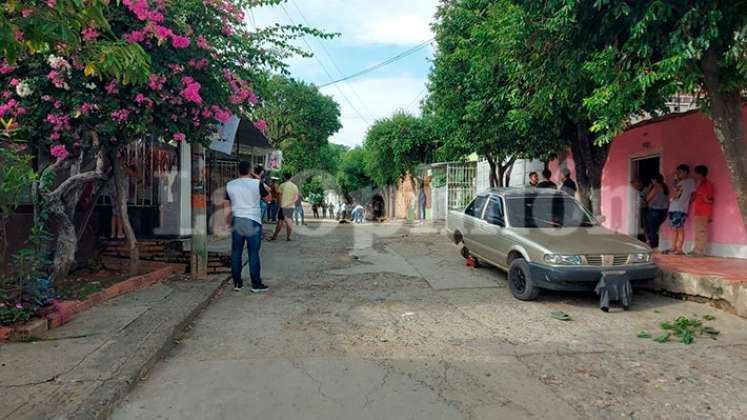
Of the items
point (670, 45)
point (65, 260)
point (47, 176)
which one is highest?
point (670, 45)

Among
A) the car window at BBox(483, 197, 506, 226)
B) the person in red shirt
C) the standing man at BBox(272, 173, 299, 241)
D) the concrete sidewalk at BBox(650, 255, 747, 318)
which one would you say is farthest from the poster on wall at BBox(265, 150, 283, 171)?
the concrete sidewalk at BBox(650, 255, 747, 318)

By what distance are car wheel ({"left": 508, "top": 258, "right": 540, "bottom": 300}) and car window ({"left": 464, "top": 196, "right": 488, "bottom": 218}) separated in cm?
180

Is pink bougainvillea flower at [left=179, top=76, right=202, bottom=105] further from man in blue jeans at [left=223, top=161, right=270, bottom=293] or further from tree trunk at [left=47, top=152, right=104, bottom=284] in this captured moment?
tree trunk at [left=47, top=152, right=104, bottom=284]

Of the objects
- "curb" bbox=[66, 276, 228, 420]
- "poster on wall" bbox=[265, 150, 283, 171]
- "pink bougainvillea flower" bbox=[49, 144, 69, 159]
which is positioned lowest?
"curb" bbox=[66, 276, 228, 420]

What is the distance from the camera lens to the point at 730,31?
5148 millimetres

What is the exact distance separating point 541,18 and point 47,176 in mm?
6407

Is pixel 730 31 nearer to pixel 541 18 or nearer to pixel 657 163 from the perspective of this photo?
pixel 541 18

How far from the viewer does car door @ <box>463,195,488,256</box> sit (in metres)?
8.32

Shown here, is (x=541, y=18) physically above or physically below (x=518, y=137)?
above

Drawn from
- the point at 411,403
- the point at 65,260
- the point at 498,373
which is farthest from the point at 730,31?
the point at 65,260

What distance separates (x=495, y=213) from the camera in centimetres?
789

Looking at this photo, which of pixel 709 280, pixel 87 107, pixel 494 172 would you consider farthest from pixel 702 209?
pixel 87 107

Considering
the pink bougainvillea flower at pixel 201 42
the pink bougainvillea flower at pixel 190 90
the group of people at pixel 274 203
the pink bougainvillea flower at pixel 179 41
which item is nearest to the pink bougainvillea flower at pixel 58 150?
the pink bougainvillea flower at pixel 190 90

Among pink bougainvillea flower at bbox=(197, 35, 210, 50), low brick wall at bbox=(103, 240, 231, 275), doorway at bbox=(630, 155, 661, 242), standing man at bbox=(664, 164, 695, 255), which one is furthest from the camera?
doorway at bbox=(630, 155, 661, 242)
